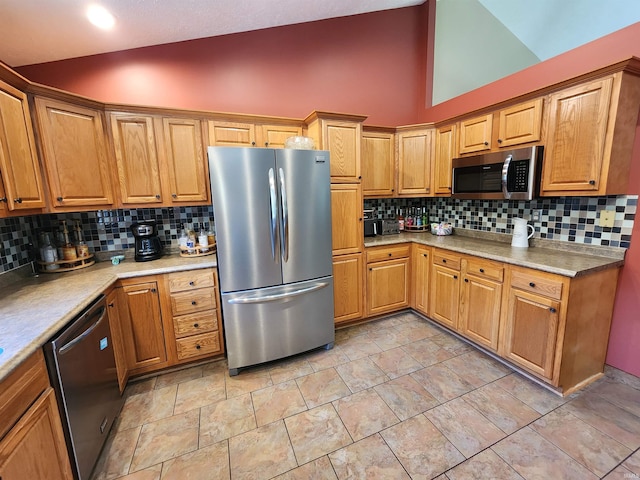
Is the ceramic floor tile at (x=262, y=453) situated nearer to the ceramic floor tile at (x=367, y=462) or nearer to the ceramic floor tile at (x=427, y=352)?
the ceramic floor tile at (x=367, y=462)

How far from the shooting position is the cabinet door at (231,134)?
2371 millimetres

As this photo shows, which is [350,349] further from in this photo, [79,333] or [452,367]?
[79,333]

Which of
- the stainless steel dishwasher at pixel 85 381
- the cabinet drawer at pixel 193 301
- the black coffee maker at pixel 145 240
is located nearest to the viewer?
the stainless steel dishwasher at pixel 85 381

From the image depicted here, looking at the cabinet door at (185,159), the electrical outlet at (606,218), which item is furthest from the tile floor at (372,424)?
the cabinet door at (185,159)

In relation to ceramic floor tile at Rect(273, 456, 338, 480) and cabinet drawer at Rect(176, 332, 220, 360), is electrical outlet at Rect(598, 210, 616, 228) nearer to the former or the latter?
ceramic floor tile at Rect(273, 456, 338, 480)

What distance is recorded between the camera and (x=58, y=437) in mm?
1168

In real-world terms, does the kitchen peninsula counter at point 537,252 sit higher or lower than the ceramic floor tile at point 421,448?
higher

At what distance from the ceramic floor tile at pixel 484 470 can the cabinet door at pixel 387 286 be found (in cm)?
156

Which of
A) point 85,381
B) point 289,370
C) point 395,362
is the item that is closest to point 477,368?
point 395,362

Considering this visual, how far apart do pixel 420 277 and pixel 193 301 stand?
2.21 meters

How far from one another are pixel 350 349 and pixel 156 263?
71.4 inches

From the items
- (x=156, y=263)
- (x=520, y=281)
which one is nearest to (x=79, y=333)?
(x=156, y=263)

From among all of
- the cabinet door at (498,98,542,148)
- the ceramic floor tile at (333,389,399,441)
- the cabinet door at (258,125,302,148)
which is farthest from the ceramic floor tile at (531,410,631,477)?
the cabinet door at (258,125,302,148)

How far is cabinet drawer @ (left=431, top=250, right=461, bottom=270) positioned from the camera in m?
2.51
